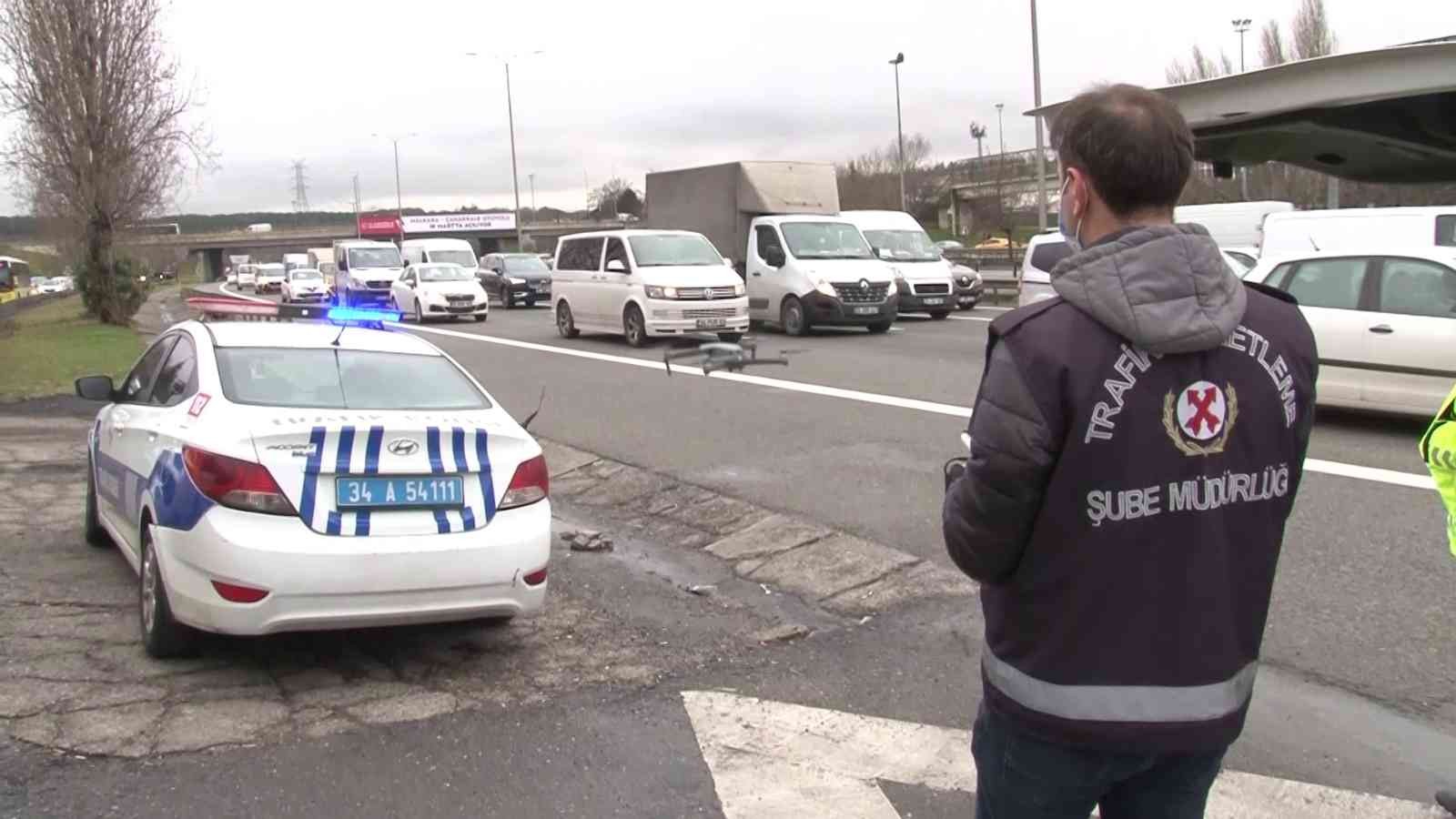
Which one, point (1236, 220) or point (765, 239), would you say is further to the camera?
point (1236, 220)

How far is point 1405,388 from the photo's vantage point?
381 inches

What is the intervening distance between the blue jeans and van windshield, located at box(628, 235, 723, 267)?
57.0ft

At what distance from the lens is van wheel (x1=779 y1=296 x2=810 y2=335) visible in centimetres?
2006

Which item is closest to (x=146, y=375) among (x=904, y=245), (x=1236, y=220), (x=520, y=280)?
(x=904, y=245)

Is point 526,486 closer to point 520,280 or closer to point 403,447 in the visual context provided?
point 403,447

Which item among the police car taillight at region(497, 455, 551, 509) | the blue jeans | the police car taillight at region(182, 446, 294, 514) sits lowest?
the blue jeans

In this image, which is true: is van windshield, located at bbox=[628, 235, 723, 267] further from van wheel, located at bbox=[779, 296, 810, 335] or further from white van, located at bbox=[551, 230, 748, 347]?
van wheel, located at bbox=[779, 296, 810, 335]

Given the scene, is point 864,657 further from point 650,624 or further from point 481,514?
point 481,514

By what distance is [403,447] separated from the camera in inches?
197

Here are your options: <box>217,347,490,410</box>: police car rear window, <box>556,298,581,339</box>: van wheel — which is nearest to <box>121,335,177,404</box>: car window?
<box>217,347,490,410</box>: police car rear window

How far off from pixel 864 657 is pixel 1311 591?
2348 millimetres

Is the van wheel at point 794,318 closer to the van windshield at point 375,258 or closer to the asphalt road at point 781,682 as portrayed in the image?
the asphalt road at point 781,682

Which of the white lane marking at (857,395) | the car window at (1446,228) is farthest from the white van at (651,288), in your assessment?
the car window at (1446,228)

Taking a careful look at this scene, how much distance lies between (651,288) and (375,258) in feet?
67.5
